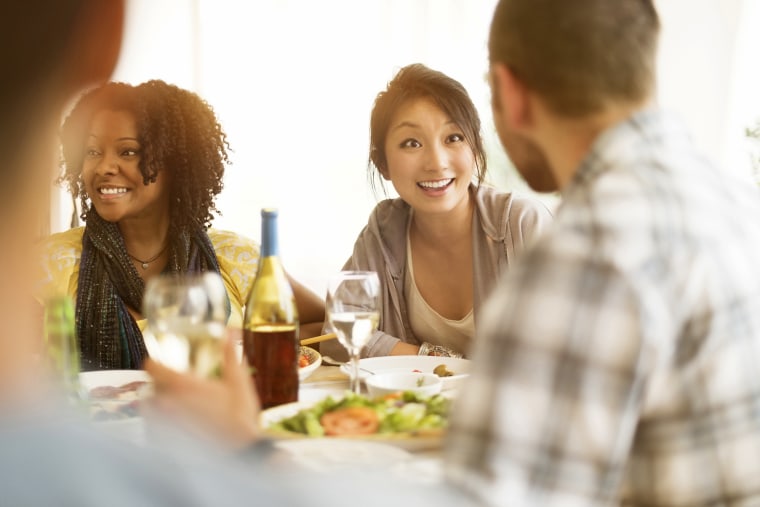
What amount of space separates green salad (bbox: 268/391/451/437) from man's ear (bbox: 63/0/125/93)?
73 centimetres

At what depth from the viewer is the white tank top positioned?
7.18ft

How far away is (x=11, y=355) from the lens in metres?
0.39

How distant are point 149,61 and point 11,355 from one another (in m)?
3.58

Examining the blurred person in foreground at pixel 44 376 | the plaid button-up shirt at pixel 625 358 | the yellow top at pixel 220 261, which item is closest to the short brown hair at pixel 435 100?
the yellow top at pixel 220 261

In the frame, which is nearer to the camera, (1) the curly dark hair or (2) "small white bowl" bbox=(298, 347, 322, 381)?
(2) "small white bowl" bbox=(298, 347, 322, 381)

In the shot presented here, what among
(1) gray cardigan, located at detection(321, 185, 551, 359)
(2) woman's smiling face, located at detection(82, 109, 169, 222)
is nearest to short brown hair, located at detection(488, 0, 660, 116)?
(1) gray cardigan, located at detection(321, 185, 551, 359)

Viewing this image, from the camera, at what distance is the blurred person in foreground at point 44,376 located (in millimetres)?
322

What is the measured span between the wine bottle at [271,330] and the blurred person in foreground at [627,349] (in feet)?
1.58

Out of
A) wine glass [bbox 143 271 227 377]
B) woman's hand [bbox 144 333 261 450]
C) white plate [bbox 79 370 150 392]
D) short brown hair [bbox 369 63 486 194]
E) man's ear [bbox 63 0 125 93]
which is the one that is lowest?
white plate [bbox 79 370 150 392]

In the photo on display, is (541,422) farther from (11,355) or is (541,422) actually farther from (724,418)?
(11,355)

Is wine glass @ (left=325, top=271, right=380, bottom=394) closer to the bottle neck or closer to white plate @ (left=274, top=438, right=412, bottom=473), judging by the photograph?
the bottle neck

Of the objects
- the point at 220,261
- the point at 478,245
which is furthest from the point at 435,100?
the point at 220,261

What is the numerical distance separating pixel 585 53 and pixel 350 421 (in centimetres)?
58

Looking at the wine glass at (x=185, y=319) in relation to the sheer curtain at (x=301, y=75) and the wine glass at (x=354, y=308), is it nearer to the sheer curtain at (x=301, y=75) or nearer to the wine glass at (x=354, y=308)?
the wine glass at (x=354, y=308)
